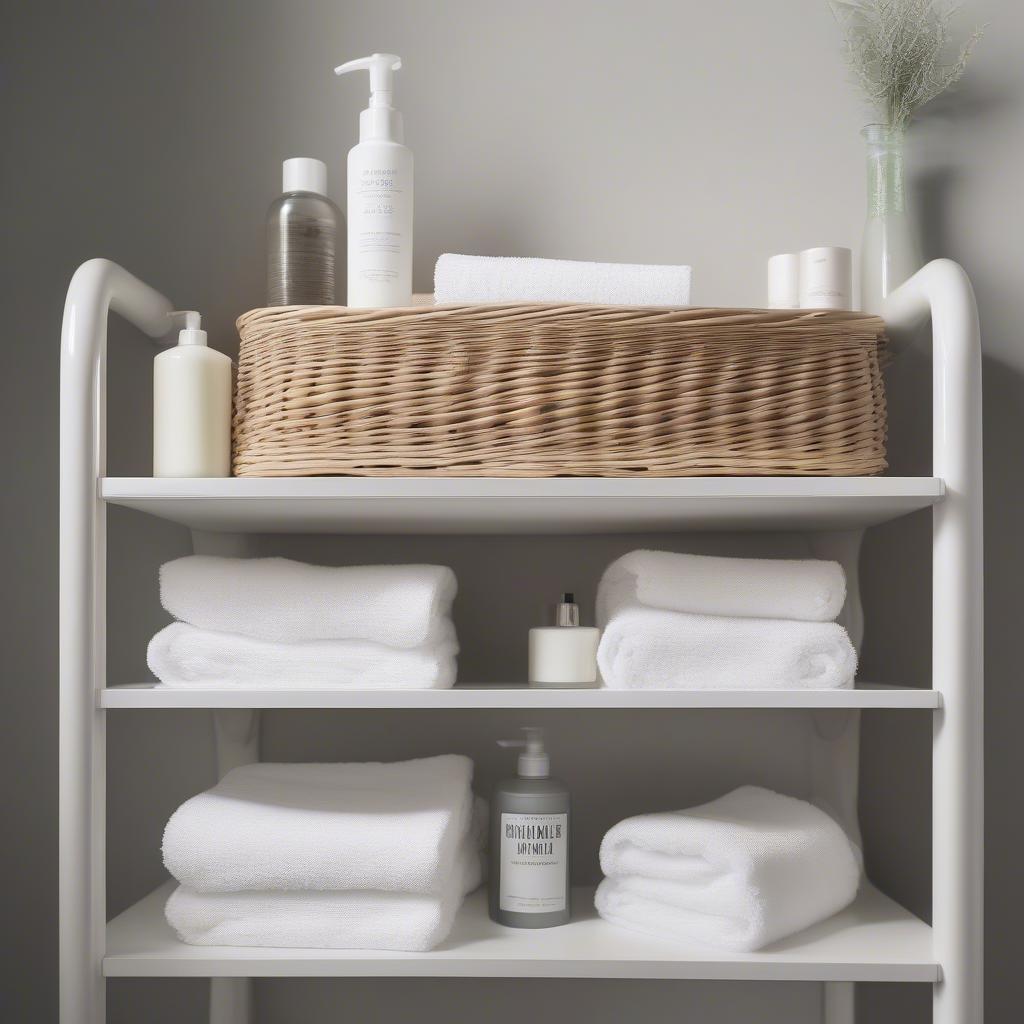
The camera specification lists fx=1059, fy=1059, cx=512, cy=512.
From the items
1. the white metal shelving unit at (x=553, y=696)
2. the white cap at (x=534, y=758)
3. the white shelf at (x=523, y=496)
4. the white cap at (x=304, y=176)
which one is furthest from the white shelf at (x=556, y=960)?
the white cap at (x=304, y=176)

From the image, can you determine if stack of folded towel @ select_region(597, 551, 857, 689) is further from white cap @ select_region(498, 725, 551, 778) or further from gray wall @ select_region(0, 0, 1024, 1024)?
gray wall @ select_region(0, 0, 1024, 1024)

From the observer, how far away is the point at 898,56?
104 centimetres

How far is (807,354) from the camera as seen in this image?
868 mm

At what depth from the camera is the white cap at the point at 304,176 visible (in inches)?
38.0

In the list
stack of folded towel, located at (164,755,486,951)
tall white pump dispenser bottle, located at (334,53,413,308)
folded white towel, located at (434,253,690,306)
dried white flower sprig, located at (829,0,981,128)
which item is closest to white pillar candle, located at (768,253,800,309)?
folded white towel, located at (434,253,690,306)

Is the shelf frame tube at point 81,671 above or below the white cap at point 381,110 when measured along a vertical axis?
below

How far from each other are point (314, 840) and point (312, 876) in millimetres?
28

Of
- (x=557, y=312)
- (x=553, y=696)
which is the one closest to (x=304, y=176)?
(x=557, y=312)

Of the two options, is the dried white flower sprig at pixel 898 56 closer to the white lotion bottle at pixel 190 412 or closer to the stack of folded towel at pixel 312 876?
the white lotion bottle at pixel 190 412

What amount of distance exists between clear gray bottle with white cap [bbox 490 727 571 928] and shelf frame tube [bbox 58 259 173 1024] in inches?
12.9

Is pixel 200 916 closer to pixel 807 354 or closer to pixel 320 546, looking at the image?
pixel 320 546

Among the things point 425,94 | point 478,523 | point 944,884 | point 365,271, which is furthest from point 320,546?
point 944,884

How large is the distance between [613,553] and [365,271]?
398 mm

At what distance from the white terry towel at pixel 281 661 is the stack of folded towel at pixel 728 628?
16cm
